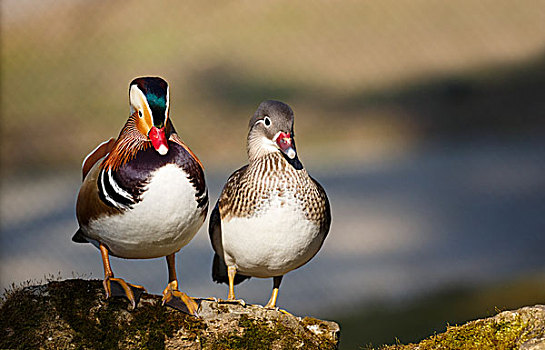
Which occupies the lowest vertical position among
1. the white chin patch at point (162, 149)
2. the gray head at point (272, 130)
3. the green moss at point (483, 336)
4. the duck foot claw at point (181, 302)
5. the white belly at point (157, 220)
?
the green moss at point (483, 336)

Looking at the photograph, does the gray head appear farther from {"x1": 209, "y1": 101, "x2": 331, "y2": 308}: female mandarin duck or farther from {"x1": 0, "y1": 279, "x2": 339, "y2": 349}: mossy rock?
{"x1": 0, "y1": 279, "x2": 339, "y2": 349}: mossy rock

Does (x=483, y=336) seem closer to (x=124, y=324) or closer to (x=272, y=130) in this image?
(x=272, y=130)

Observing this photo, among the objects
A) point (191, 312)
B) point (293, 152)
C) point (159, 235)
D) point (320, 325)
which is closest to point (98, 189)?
point (159, 235)

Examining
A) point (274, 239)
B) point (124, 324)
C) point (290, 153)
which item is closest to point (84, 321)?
point (124, 324)

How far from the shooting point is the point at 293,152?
4.93 ft

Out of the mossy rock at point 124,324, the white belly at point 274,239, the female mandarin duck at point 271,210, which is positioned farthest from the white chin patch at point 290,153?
the mossy rock at point 124,324

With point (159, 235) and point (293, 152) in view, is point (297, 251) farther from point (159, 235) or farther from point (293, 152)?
point (159, 235)

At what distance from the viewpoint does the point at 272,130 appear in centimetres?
157

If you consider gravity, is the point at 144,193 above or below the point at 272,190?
below

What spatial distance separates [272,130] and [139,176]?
376 millimetres

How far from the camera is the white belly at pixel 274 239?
1514 mm

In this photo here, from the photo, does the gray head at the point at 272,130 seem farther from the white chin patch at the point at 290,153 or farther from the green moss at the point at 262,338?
the green moss at the point at 262,338

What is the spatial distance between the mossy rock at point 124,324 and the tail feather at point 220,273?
0.97 ft

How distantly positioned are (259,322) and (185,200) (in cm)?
Answer: 34
